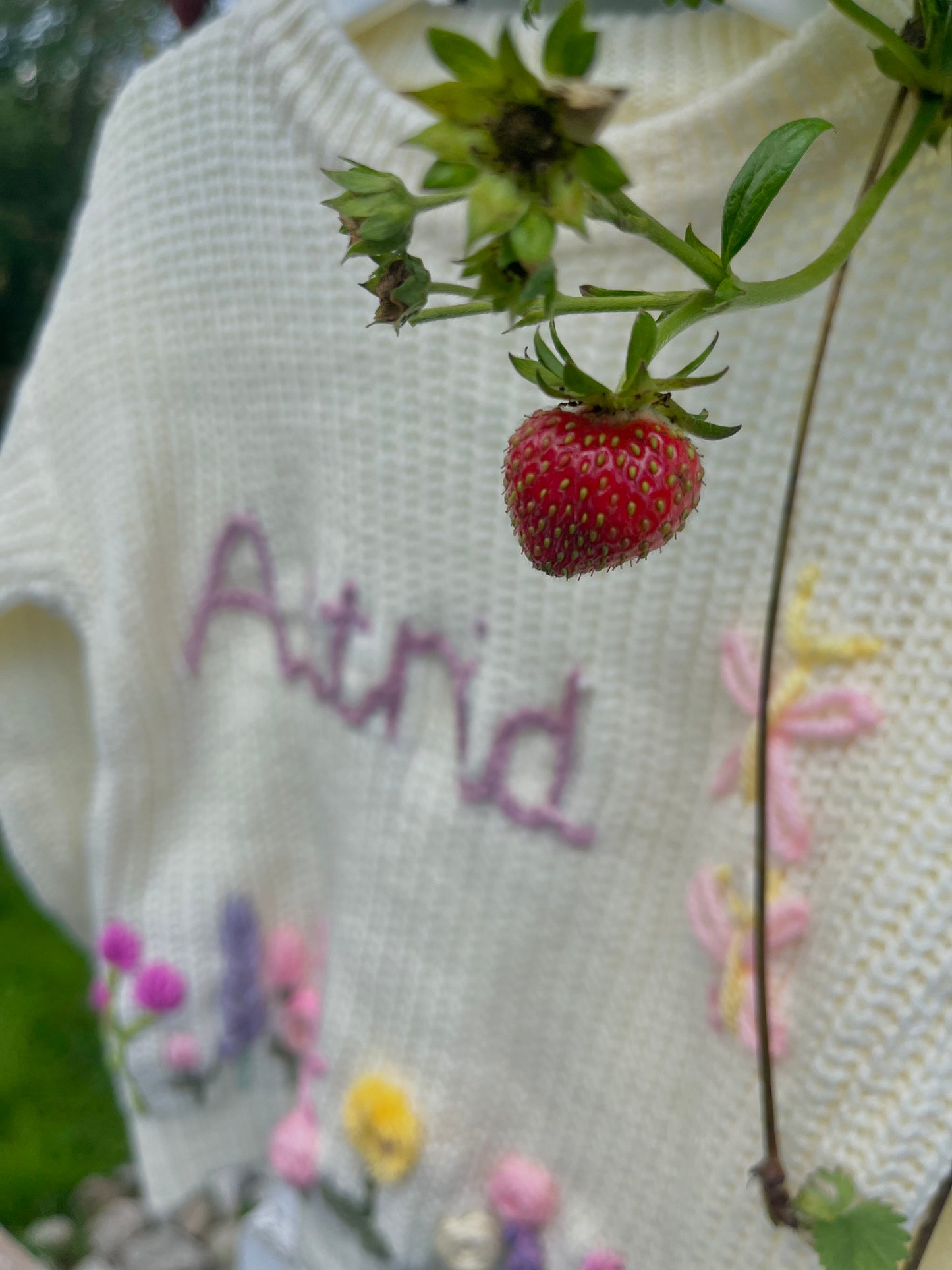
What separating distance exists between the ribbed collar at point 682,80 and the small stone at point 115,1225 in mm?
1038

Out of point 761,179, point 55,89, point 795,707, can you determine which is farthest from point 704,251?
point 55,89

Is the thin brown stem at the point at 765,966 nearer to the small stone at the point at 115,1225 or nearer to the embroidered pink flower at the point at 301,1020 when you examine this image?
the embroidered pink flower at the point at 301,1020

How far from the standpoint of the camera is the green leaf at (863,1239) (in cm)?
27

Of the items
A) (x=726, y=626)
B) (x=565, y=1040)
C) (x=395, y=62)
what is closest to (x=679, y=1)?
(x=395, y=62)

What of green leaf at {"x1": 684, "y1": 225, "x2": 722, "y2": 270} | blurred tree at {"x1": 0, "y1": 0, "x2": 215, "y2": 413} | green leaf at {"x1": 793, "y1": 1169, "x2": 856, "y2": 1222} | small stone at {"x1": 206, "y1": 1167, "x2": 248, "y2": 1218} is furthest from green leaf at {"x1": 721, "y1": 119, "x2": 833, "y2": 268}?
small stone at {"x1": 206, "y1": 1167, "x2": 248, "y2": 1218}

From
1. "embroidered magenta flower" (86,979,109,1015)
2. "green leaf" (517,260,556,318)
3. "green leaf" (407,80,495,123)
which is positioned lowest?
"embroidered magenta flower" (86,979,109,1015)

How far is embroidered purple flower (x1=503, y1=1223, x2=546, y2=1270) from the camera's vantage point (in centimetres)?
44

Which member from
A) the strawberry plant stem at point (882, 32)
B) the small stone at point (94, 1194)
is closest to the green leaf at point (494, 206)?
the strawberry plant stem at point (882, 32)

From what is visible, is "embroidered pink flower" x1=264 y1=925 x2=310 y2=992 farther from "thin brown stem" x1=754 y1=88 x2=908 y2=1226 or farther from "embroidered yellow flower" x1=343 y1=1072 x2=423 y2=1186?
"thin brown stem" x1=754 y1=88 x2=908 y2=1226

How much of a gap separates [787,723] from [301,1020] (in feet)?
1.17

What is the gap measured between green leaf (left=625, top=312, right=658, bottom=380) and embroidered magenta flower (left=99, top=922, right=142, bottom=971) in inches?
19.1

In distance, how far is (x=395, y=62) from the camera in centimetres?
41

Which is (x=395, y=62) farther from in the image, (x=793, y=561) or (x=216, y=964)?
(x=216, y=964)

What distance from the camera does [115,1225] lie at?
3.31ft
